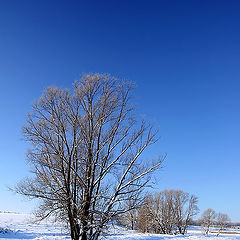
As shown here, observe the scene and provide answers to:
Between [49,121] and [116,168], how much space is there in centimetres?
319

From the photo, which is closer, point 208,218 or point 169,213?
point 169,213

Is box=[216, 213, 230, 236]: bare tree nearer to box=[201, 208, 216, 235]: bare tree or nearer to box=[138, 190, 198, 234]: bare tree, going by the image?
box=[201, 208, 216, 235]: bare tree

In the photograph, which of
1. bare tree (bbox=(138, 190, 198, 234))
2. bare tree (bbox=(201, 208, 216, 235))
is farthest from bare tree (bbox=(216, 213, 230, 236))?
bare tree (bbox=(138, 190, 198, 234))

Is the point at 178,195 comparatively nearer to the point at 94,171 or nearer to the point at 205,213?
the point at 205,213

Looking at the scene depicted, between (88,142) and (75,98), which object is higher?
(75,98)

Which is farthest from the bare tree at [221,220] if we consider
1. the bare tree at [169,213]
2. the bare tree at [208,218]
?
the bare tree at [169,213]

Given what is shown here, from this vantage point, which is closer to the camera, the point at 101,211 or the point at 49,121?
the point at 101,211

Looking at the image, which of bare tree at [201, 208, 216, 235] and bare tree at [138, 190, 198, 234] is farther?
bare tree at [201, 208, 216, 235]

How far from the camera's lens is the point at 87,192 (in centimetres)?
778

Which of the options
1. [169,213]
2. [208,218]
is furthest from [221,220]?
[169,213]

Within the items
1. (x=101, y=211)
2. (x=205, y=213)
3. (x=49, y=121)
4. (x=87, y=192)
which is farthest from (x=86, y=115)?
Answer: (x=205, y=213)

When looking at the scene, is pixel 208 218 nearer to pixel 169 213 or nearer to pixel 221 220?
pixel 221 220

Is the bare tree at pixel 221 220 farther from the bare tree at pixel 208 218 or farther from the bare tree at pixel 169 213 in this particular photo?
the bare tree at pixel 169 213

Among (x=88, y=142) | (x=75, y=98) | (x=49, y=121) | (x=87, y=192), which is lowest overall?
(x=87, y=192)
